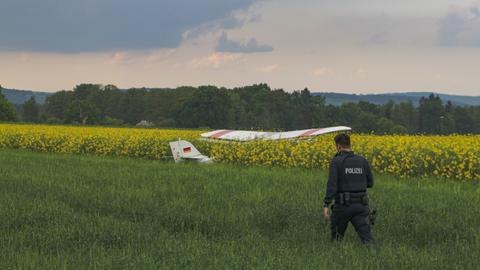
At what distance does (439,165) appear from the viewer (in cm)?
1408

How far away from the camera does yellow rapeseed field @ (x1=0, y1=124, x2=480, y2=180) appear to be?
14.0m

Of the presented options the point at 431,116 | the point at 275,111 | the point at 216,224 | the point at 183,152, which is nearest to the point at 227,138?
the point at 183,152

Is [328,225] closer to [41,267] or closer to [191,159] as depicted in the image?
[41,267]

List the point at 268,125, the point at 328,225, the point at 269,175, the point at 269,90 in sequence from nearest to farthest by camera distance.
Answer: the point at 328,225 → the point at 269,175 → the point at 268,125 → the point at 269,90

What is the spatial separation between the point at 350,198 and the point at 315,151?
9918mm

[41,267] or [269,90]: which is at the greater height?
[269,90]

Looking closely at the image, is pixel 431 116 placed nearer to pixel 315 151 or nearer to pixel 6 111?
pixel 6 111

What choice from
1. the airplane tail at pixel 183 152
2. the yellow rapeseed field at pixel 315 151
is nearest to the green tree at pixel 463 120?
the yellow rapeseed field at pixel 315 151

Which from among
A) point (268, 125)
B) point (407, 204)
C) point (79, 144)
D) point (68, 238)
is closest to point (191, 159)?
point (79, 144)

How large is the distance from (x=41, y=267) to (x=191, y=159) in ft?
42.0

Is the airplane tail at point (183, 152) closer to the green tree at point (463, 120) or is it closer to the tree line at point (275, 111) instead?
the tree line at point (275, 111)

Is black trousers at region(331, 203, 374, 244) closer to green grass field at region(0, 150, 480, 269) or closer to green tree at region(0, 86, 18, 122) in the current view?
green grass field at region(0, 150, 480, 269)

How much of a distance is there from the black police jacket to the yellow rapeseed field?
7.55m

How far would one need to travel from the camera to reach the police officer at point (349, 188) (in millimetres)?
6840
